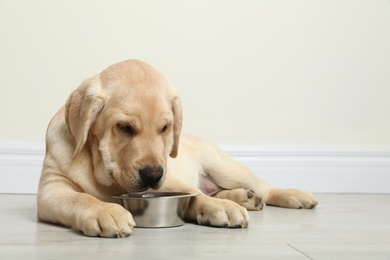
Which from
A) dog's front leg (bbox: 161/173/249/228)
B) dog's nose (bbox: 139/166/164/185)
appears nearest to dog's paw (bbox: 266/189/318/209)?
dog's front leg (bbox: 161/173/249/228)

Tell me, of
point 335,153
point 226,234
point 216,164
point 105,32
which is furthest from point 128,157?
point 335,153

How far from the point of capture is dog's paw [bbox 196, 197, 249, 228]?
2639 mm

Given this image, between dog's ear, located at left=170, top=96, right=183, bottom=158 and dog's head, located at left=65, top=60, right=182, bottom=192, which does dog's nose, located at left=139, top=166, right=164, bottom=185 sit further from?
dog's ear, located at left=170, top=96, right=183, bottom=158

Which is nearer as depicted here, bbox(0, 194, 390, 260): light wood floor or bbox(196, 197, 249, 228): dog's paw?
bbox(0, 194, 390, 260): light wood floor

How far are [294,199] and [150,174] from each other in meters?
1.18

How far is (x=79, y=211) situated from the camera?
248 cm

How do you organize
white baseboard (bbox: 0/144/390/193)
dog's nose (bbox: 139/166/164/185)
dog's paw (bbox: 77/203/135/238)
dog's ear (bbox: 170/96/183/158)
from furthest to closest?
1. white baseboard (bbox: 0/144/390/193)
2. dog's ear (bbox: 170/96/183/158)
3. dog's nose (bbox: 139/166/164/185)
4. dog's paw (bbox: 77/203/135/238)

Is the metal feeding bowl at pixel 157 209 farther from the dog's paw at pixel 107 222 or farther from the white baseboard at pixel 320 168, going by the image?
the white baseboard at pixel 320 168

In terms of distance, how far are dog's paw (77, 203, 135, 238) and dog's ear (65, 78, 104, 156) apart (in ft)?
1.19

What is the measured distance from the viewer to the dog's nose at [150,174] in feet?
8.32

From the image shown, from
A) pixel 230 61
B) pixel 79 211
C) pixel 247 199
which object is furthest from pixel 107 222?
pixel 230 61

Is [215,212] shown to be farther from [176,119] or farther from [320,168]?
[320,168]

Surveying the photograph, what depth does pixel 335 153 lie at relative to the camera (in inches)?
181

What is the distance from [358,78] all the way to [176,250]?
2.89 meters
